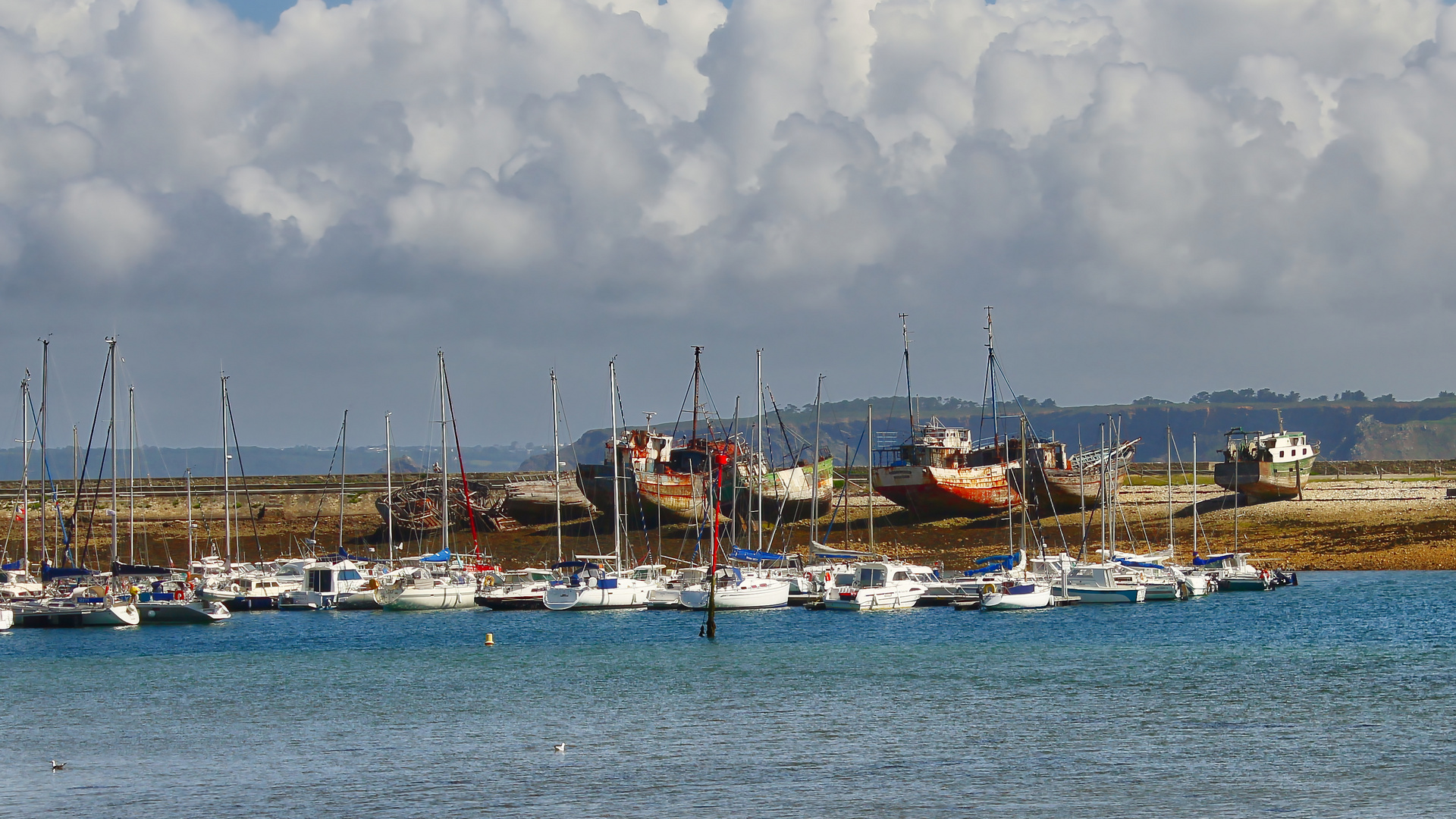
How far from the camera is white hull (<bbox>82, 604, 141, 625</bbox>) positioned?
6425cm

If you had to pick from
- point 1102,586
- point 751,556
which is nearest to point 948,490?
point 751,556

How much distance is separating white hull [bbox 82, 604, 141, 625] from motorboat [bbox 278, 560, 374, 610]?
30.7ft

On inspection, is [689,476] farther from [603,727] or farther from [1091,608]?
[603,727]

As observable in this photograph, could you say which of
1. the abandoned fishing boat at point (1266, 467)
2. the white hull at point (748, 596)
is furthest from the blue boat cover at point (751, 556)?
the abandoned fishing boat at point (1266, 467)

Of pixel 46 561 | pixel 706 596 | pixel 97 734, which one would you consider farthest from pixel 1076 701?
pixel 46 561

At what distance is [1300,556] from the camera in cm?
8356

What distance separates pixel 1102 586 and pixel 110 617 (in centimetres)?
4188

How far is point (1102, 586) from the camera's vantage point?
68500mm

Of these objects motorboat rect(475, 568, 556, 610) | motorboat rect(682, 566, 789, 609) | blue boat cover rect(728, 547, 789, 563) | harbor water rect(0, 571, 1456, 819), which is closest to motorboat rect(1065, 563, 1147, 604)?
harbor water rect(0, 571, 1456, 819)

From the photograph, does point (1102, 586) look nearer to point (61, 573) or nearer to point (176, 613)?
point (176, 613)

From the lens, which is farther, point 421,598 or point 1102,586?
point 421,598

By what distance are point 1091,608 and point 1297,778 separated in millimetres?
39404

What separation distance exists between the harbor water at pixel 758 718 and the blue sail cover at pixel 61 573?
4812 millimetres

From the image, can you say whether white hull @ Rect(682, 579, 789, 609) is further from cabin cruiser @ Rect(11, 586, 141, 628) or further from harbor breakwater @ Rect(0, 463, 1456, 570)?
cabin cruiser @ Rect(11, 586, 141, 628)
